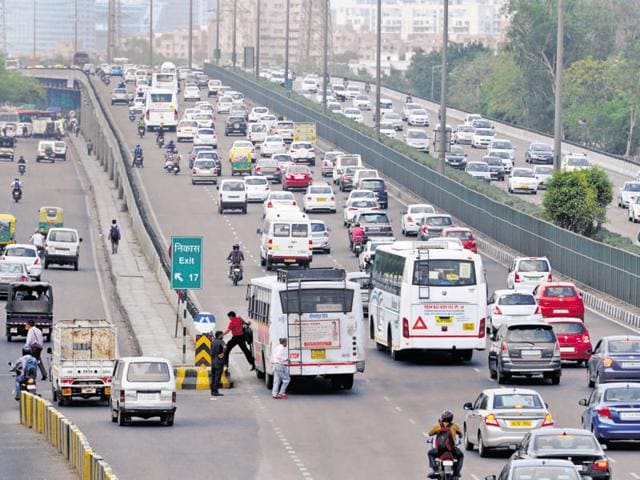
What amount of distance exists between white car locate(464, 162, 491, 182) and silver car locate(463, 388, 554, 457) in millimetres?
71267

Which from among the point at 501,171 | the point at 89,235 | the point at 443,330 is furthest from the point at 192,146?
the point at 443,330

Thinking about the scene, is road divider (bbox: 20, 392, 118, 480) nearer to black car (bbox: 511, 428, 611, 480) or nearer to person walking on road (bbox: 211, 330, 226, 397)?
person walking on road (bbox: 211, 330, 226, 397)

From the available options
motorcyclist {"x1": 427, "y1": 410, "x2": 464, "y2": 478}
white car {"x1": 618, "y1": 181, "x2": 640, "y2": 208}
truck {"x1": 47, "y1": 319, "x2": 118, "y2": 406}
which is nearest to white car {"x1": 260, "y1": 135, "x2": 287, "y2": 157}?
white car {"x1": 618, "y1": 181, "x2": 640, "y2": 208}

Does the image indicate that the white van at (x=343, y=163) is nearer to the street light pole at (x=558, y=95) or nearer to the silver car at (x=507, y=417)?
the street light pole at (x=558, y=95)

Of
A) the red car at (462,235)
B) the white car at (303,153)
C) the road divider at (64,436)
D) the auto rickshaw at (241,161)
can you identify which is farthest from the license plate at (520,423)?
the white car at (303,153)

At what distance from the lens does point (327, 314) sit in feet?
132

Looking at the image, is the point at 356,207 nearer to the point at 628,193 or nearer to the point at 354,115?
the point at 628,193

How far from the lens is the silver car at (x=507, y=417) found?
101ft

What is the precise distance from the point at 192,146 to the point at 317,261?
2103 inches

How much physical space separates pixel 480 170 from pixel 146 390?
226 feet

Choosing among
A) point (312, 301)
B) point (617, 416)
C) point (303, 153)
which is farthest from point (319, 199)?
point (617, 416)

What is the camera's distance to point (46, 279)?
68.6 metres

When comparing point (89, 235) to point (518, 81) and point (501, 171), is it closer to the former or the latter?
point (501, 171)

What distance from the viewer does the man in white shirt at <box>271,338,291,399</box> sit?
3956 centimetres
